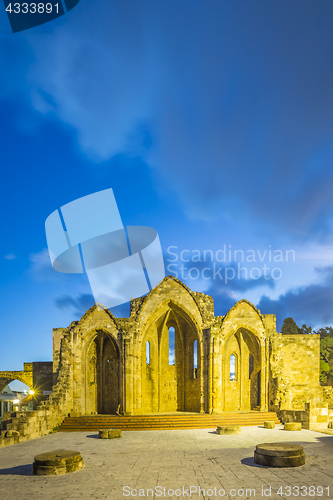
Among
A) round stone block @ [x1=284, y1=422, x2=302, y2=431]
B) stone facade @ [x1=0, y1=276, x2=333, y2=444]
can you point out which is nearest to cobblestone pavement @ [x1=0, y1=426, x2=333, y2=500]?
round stone block @ [x1=284, y1=422, x2=302, y2=431]

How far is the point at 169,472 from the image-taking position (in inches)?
414

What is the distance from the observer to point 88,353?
1033 inches

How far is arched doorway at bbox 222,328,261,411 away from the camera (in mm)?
27234

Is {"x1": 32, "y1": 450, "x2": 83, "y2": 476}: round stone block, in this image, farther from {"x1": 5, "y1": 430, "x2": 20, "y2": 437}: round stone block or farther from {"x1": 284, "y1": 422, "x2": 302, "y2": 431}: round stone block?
{"x1": 284, "y1": 422, "x2": 302, "y2": 431}: round stone block

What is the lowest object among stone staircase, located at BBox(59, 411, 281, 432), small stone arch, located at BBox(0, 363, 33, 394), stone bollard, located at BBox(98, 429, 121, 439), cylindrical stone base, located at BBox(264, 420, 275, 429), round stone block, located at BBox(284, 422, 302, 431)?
small stone arch, located at BBox(0, 363, 33, 394)

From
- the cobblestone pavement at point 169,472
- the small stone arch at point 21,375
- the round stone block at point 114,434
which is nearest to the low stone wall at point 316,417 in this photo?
the cobblestone pavement at point 169,472

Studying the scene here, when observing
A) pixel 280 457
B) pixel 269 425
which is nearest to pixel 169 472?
pixel 280 457

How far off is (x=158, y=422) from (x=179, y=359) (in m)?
7.27

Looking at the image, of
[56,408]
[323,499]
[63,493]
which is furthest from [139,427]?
[323,499]

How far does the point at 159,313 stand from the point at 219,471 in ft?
49.1

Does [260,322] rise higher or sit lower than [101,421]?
higher

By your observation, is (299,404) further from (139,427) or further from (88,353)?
(88,353)

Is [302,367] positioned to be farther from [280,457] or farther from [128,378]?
[280,457]

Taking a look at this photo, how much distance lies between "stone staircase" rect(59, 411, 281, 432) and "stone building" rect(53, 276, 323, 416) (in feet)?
4.19
